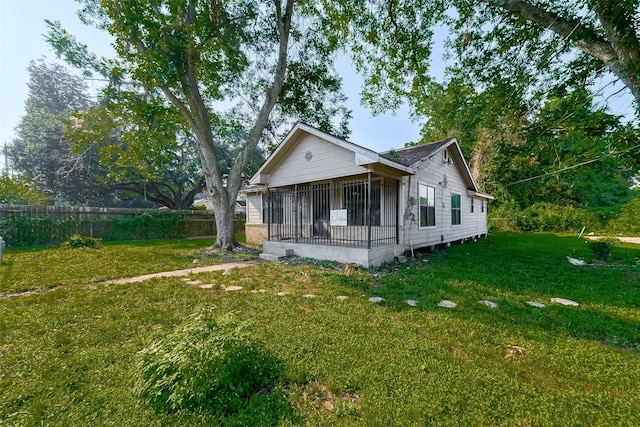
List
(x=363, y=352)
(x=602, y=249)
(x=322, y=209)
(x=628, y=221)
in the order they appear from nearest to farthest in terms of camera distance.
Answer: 1. (x=363, y=352)
2. (x=602, y=249)
3. (x=322, y=209)
4. (x=628, y=221)

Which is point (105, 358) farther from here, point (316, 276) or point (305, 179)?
point (305, 179)

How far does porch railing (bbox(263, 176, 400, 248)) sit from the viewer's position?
27.9 ft

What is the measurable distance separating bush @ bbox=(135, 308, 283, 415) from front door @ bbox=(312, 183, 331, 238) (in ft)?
25.7

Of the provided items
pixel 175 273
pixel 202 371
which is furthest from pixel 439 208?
pixel 202 371

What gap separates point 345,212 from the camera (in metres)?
8.32

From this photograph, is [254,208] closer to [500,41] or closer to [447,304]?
[447,304]

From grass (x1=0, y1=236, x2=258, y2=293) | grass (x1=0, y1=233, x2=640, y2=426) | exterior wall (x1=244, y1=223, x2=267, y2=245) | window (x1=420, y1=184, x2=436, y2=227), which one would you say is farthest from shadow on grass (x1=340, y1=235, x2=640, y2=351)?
exterior wall (x1=244, y1=223, x2=267, y2=245)

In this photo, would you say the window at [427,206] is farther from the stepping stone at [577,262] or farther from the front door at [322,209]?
the stepping stone at [577,262]

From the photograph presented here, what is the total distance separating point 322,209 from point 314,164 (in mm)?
2242

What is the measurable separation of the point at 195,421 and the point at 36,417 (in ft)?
3.96

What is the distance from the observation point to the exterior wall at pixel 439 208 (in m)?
8.86

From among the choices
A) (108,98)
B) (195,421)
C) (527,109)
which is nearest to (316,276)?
(195,421)

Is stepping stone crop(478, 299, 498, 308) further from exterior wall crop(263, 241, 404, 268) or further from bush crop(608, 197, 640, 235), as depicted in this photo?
bush crop(608, 197, 640, 235)

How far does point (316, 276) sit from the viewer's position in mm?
6137
